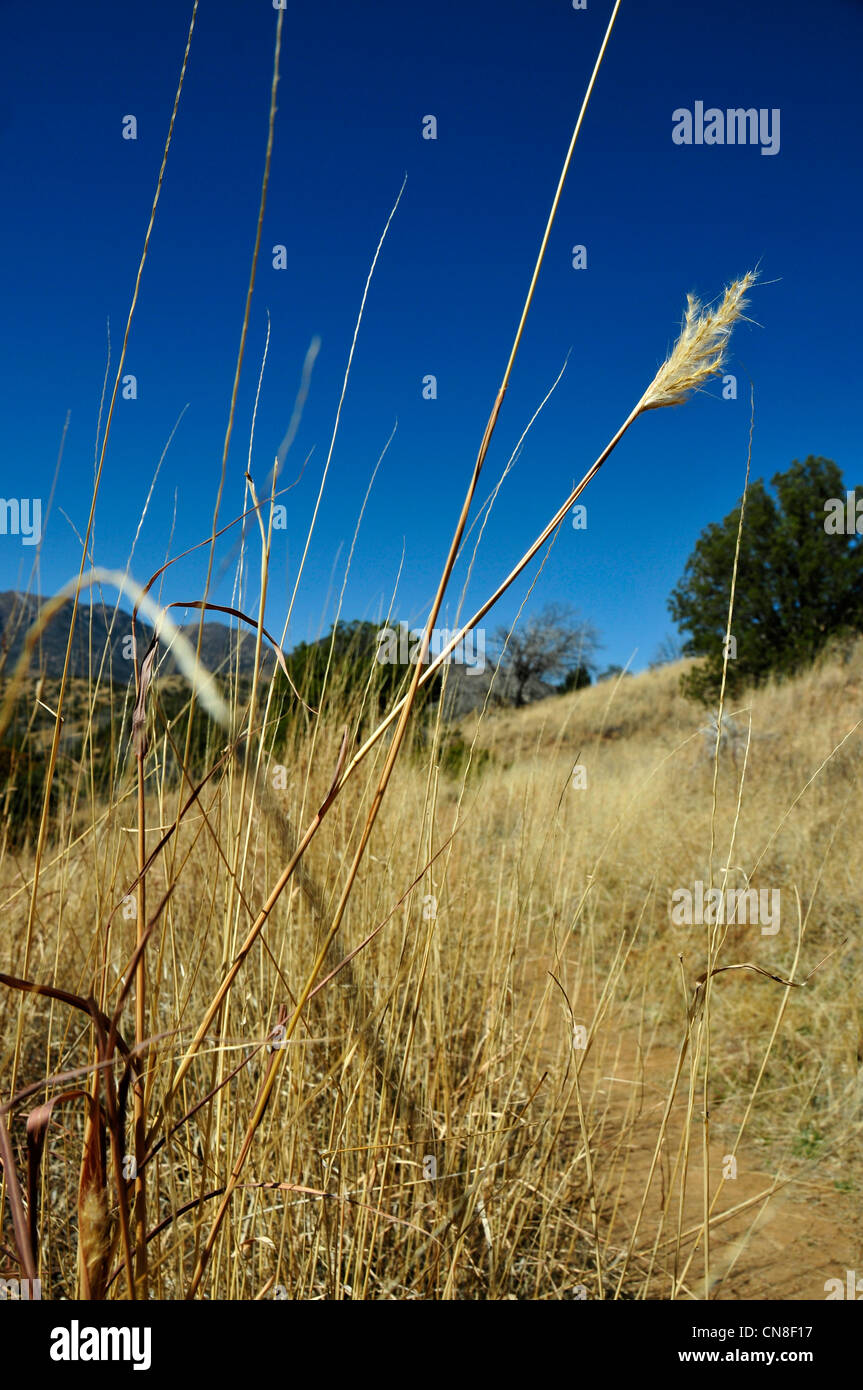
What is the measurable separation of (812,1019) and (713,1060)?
41cm

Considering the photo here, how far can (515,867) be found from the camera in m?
1.47

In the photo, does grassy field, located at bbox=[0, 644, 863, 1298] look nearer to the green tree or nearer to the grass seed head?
the grass seed head

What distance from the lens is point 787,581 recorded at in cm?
1283

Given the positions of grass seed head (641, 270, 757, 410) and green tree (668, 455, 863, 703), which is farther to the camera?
green tree (668, 455, 863, 703)

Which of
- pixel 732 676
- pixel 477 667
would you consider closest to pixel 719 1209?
pixel 477 667

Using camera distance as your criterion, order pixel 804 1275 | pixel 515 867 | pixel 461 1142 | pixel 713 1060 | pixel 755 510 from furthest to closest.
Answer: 1. pixel 755 510
2. pixel 713 1060
3. pixel 804 1275
4. pixel 515 867
5. pixel 461 1142

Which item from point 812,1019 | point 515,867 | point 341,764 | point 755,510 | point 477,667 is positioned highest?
point 755,510

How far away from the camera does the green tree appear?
1246 cm

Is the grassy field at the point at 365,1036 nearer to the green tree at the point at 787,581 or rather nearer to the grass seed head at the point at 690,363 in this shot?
the grass seed head at the point at 690,363

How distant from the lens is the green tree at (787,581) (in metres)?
12.5

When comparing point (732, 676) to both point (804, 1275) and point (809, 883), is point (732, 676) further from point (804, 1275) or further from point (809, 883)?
point (804, 1275)
